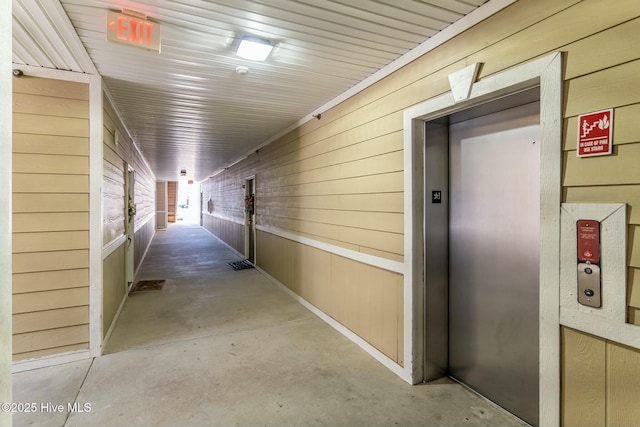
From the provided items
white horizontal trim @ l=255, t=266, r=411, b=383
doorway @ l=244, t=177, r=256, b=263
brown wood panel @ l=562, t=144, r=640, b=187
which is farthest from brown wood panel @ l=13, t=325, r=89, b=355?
doorway @ l=244, t=177, r=256, b=263

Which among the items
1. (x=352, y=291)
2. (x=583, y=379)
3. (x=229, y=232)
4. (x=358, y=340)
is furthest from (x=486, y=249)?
(x=229, y=232)

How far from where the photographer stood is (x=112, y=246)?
3.61m

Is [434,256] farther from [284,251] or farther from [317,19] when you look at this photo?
[284,251]

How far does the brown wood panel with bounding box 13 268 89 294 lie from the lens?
270 centimetres

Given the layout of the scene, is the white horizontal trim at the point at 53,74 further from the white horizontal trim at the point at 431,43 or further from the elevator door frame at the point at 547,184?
the elevator door frame at the point at 547,184

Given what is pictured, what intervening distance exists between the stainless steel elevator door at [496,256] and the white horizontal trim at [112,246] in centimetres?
327

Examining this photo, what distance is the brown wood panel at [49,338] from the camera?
2.71 meters

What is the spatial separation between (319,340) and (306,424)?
125cm

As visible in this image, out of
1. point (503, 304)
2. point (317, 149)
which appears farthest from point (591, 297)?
point (317, 149)

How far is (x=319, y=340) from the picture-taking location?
3.31 m

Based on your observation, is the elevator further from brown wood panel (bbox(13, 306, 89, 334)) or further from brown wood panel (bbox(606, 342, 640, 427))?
brown wood panel (bbox(13, 306, 89, 334))

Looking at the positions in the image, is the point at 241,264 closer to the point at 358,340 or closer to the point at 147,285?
the point at 147,285

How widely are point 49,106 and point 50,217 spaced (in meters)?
0.97

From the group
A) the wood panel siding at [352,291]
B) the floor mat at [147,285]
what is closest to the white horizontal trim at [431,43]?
the wood panel siding at [352,291]
